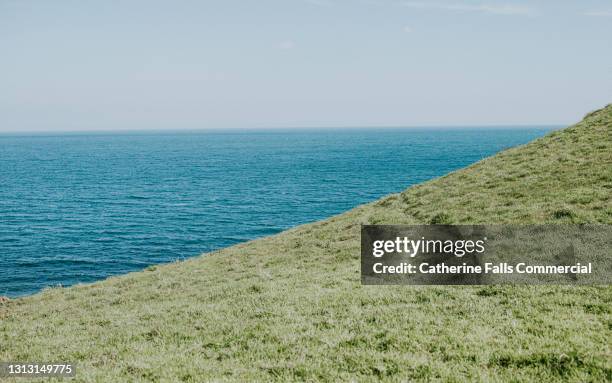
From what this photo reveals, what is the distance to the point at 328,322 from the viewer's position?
12.2m

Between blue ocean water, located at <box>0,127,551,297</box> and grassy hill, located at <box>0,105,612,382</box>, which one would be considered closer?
grassy hill, located at <box>0,105,612,382</box>

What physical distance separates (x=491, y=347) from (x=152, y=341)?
26.9ft

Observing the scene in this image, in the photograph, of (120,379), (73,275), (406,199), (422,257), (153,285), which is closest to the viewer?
(120,379)

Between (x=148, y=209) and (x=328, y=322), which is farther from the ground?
(x=328, y=322)

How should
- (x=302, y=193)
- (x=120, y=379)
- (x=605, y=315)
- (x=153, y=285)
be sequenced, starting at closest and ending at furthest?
(x=120, y=379), (x=605, y=315), (x=153, y=285), (x=302, y=193)

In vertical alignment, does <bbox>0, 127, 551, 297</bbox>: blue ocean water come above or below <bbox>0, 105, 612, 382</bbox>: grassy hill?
below

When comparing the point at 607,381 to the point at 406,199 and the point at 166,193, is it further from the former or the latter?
the point at 166,193

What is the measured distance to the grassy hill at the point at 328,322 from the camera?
9367 mm

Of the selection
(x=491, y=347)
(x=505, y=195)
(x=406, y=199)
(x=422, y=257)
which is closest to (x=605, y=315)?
(x=491, y=347)

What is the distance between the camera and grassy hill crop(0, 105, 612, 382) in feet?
30.7

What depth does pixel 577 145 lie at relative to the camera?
104 ft

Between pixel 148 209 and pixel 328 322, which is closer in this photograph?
pixel 328 322

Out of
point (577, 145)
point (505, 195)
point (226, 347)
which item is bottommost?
point (226, 347)

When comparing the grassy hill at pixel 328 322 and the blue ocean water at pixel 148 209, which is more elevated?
the grassy hill at pixel 328 322
